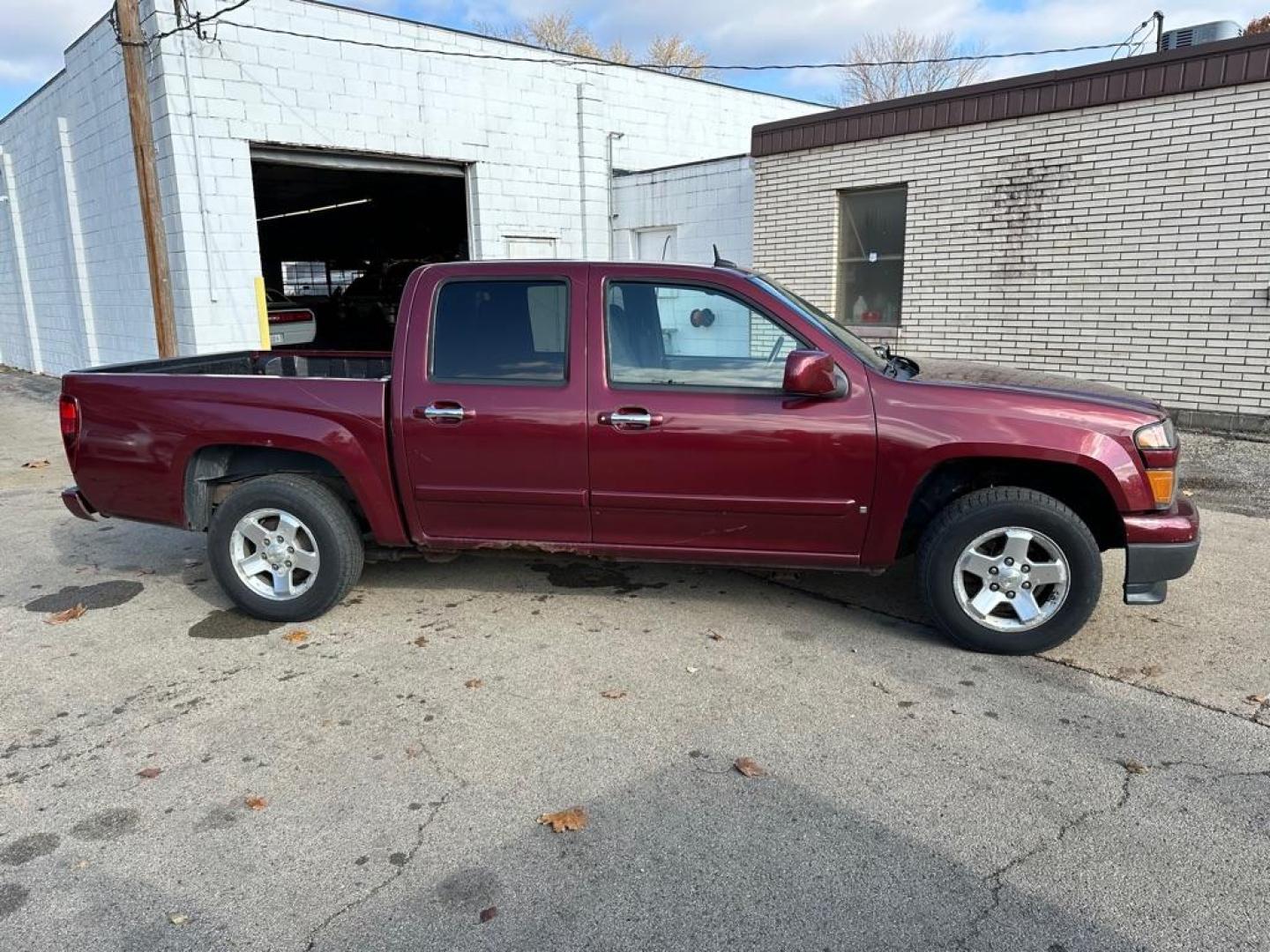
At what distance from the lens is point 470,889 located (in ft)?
8.59

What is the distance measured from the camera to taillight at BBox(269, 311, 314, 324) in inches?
660

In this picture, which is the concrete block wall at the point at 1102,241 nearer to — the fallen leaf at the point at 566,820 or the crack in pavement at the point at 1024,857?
the crack in pavement at the point at 1024,857

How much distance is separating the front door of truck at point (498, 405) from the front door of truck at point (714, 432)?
125mm

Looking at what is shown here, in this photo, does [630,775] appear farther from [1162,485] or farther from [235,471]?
[235,471]

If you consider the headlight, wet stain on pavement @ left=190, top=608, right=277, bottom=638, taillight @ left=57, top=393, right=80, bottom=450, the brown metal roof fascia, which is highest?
the brown metal roof fascia

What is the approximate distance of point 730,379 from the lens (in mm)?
4234

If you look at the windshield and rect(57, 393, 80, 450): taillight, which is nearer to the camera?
the windshield

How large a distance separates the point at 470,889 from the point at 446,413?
92.8 inches

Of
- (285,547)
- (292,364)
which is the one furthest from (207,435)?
(292,364)

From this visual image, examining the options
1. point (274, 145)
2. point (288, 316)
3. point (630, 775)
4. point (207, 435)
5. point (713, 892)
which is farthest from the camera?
point (288, 316)

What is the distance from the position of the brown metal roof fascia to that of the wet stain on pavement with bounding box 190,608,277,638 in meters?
9.02

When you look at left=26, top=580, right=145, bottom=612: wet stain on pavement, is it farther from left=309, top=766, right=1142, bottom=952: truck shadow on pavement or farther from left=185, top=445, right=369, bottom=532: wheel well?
left=309, top=766, right=1142, bottom=952: truck shadow on pavement

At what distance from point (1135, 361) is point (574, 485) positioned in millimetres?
7306

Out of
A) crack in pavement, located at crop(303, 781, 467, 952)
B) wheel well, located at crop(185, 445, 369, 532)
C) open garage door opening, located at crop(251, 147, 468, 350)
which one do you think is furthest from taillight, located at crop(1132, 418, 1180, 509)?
open garage door opening, located at crop(251, 147, 468, 350)
